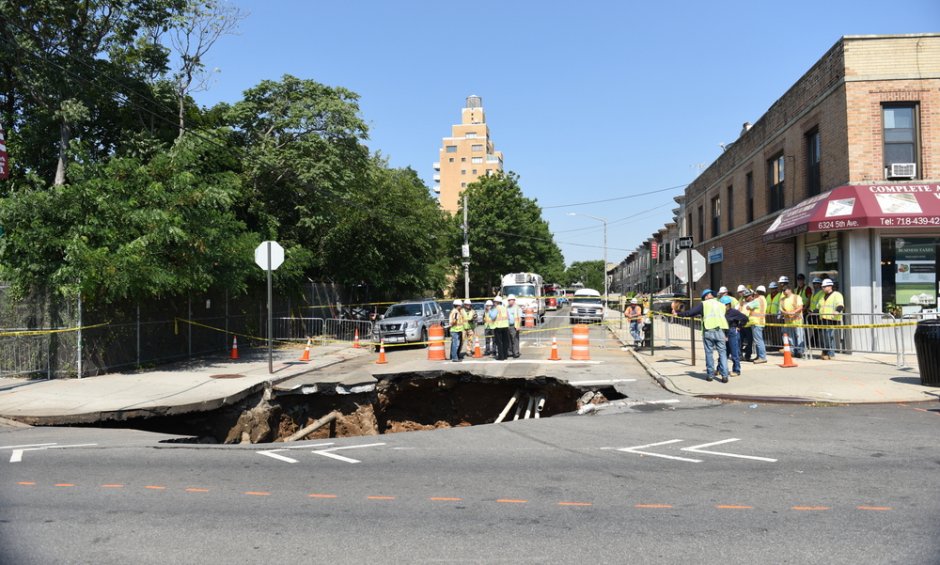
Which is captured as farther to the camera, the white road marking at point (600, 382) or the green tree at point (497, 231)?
the green tree at point (497, 231)

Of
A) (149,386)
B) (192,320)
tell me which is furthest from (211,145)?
(149,386)

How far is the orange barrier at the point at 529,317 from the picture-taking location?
106 ft

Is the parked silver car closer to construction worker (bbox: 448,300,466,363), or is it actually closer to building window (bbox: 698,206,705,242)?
construction worker (bbox: 448,300,466,363)

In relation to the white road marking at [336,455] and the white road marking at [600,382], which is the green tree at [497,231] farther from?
the white road marking at [336,455]

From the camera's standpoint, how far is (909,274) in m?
16.2

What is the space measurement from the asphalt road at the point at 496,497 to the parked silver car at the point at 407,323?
41.1 feet

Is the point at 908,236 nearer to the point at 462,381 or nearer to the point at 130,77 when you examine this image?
the point at 462,381

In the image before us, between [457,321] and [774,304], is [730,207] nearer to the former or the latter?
[774,304]

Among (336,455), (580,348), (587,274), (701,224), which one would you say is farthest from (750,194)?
(587,274)

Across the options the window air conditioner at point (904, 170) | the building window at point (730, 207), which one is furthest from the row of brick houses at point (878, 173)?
the building window at point (730, 207)

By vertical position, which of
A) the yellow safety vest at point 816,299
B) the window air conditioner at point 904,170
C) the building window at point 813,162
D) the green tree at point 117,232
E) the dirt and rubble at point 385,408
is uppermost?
the building window at point 813,162

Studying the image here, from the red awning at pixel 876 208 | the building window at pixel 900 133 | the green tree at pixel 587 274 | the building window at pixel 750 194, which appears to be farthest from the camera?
the green tree at pixel 587 274

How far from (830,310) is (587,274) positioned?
165 m

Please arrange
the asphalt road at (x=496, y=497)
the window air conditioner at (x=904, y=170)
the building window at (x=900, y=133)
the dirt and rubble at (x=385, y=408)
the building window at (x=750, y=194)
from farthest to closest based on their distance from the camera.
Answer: the building window at (x=750, y=194) < the building window at (x=900, y=133) < the window air conditioner at (x=904, y=170) < the dirt and rubble at (x=385, y=408) < the asphalt road at (x=496, y=497)
